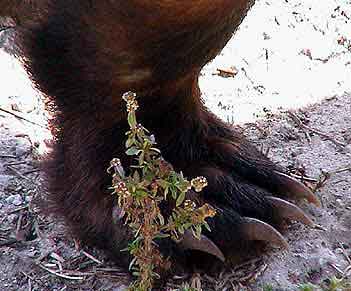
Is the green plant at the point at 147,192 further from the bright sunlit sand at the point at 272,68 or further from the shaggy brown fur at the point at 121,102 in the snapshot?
the bright sunlit sand at the point at 272,68

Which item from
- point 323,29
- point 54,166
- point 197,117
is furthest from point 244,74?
point 54,166

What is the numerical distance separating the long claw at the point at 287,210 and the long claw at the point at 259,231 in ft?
0.34

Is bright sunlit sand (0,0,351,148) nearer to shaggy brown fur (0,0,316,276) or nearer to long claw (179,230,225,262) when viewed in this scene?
shaggy brown fur (0,0,316,276)

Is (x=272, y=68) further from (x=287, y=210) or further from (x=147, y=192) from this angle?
(x=147, y=192)

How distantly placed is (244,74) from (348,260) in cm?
102

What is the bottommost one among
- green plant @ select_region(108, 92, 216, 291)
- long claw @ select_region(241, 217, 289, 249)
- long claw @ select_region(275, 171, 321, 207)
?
long claw @ select_region(241, 217, 289, 249)

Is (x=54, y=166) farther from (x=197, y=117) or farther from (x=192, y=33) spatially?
(x=192, y=33)

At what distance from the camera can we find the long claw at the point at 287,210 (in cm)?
212

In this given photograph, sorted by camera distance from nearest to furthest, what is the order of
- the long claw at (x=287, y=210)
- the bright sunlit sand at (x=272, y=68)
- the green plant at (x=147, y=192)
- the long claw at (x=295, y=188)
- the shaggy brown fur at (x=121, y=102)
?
1. the green plant at (x=147, y=192)
2. the shaggy brown fur at (x=121, y=102)
3. the long claw at (x=287, y=210)
4. the long claw at (x=295, y=188)
5. the bright sunlit sand at (x=272, y=68)

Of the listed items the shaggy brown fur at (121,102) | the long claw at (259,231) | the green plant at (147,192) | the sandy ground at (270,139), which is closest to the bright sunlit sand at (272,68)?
the sandy ground at (270,139)

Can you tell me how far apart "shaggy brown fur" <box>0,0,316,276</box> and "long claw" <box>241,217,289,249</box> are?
0.02 metres

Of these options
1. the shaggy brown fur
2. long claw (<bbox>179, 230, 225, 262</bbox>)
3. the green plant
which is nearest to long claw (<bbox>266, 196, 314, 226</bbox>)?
the shaggy brown fur

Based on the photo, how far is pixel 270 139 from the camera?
261 centimetres

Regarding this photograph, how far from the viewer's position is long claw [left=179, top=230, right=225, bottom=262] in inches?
76.0
